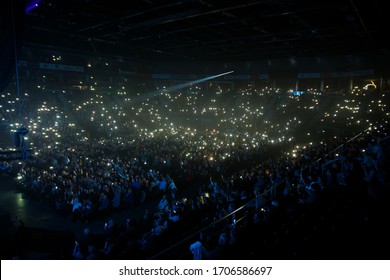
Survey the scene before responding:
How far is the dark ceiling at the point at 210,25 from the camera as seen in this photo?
1050 centimetres

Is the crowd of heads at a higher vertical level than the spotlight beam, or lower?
lower

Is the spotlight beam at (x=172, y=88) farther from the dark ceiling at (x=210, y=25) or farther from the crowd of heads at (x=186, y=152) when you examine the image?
the dark ceiling at (x=210, y=25)

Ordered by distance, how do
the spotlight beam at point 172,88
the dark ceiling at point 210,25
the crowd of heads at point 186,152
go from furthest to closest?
the spotlight beam at point 172,88 → the dark ceiling at point 210,25 → the crowd of heads at point 186,152

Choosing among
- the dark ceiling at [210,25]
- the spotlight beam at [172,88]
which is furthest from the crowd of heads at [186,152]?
the dark ceiling at [210,25]

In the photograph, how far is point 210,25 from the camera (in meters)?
13.0

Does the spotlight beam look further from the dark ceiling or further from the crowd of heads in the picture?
the dark ceiling

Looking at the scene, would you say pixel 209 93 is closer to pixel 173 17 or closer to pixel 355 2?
pixel 173 17

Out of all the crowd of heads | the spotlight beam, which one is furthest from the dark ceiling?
the spotlight beam

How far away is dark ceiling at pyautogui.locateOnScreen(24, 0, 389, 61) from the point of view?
1050 centimetres

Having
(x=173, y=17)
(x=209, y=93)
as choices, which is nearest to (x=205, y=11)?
(x=173, y=17)

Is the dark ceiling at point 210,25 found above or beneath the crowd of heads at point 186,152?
above

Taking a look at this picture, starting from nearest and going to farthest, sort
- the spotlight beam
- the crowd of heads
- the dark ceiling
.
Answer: the crowd of heads < the dark ceiling < the spotlight beam

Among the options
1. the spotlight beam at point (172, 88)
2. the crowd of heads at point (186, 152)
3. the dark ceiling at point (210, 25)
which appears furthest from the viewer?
the spotlight beam at point (172, 88)

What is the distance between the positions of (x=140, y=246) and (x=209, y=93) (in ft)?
85.1
